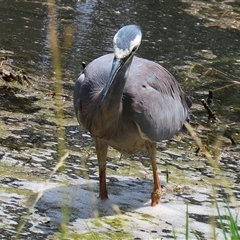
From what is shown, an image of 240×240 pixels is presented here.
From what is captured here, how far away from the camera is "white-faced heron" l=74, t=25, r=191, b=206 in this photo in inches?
152

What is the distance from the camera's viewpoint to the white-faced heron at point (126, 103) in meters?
3.87

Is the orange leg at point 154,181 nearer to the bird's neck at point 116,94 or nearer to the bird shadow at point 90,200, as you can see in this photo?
the bird shadow at point 90,200

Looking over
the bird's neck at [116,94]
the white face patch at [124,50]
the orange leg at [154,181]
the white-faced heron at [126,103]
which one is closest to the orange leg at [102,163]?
the white-faced heron at [126,103]

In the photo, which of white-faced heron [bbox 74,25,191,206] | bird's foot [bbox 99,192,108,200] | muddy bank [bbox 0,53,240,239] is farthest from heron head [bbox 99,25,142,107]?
bird's foot [bbox 99,192,108,200]

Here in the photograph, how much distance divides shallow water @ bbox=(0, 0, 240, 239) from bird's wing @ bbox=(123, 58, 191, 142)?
15.1 inches

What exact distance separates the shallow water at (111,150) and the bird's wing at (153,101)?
0.38 metres

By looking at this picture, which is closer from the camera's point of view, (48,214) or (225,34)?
(48,214)

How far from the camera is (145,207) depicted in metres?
4.66

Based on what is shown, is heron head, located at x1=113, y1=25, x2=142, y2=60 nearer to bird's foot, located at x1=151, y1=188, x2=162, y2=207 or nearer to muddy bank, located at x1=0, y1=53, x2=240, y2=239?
muddy bank, located at x1=0, y1=53, x2=240, y2=239

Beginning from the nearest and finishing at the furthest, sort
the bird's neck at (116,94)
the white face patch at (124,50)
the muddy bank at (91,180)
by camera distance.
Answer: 1. the white face patch at (124,50)
2. the bird's neck at (116,94)
3. the muddy bank at (91,180)

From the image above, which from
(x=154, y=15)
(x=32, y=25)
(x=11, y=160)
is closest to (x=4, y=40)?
(x=32, y=25)

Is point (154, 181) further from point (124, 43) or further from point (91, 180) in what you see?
point (124, 43)

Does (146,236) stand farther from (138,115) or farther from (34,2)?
(34,2)

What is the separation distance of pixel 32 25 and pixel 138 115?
4.55 metres
